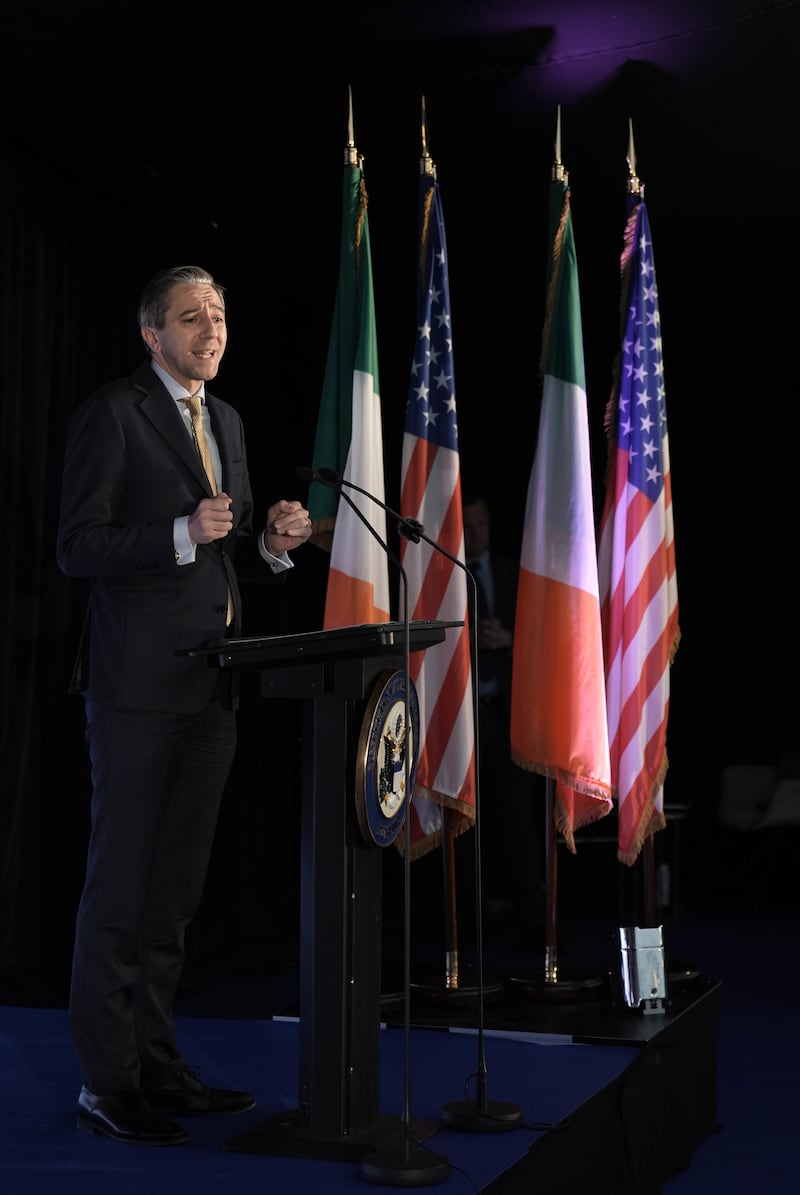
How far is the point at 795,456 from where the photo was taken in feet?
25.5

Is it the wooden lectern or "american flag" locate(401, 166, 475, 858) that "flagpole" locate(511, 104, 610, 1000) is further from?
the wooden lectern

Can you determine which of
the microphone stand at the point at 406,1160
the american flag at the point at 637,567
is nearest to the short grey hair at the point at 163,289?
the microphone stand at the point at 406,1160

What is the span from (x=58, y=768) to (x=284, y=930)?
1.76 metres

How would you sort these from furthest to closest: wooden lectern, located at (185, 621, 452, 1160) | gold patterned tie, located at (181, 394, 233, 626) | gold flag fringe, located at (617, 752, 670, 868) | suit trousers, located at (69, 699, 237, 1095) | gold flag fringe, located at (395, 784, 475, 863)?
gold flag fringe, located at (617, 752, 670, 868) → gold flag fringe, located at (395, 784, 475, 863) → gold patterned tie, located at (181, 394, 233, 626) → suit trousers, located at (69, 699, 237, 1095) → wooden lectern, located at (185, 621, 452, 1160)

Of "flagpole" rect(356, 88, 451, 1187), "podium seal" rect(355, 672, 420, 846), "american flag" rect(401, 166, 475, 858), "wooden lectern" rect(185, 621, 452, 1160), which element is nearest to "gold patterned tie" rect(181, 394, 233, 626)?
"wooden lectern" rect(185, 621, 452, 1160)

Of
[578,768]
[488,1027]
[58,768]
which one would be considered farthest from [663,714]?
[58,768]

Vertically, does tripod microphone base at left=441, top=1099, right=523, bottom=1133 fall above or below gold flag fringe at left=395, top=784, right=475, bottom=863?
below

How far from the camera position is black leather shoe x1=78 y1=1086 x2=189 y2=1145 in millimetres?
2289

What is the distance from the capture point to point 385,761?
238cm

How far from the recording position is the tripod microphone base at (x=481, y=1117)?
2367 millimetres

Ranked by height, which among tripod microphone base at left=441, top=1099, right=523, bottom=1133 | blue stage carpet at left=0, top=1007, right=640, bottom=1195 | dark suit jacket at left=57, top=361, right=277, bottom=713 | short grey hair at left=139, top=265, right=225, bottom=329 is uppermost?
short grey hair at left=139, top=265, right=225, bottom=329

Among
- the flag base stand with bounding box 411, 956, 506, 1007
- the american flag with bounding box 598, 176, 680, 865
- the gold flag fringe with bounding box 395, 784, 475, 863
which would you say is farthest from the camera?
the american flag with bounding box 598, 176, 680, 865

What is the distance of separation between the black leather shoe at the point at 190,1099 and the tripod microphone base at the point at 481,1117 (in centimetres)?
39

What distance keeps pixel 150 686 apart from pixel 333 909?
0.53 metres
